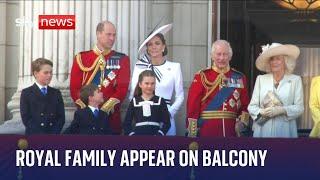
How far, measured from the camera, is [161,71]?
11.8 m

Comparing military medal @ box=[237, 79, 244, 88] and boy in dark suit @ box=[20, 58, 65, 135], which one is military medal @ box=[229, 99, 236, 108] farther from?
boy in dark suit @ box=[20, 58, 65, 135]

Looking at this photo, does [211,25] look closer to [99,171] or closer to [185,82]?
[185,82]

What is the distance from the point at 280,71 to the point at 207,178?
1.66 metres

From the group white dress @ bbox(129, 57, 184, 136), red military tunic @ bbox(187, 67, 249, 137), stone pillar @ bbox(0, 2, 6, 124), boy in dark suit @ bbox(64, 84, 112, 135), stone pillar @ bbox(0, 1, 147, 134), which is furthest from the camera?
stone pillar @ bbox(0, 2, 6, 124)

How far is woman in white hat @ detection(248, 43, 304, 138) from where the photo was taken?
11.1 m

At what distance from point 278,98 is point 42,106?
8.56 ft

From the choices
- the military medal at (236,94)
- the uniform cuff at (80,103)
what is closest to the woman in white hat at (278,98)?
the military medal at (236,94)

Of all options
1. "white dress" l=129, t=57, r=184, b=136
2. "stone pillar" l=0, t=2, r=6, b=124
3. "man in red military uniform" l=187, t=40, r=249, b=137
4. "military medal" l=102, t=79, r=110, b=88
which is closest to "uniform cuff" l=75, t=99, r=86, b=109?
"military medal" l=102, t=79, r=110, b=88

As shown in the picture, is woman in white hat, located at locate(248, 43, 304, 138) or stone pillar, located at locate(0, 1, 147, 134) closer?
woman in white hat, located at locate(248, 43, 304, 138)

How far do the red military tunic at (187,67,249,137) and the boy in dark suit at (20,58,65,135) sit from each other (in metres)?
1.48

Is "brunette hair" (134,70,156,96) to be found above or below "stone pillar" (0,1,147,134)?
below

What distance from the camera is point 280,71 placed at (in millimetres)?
11266

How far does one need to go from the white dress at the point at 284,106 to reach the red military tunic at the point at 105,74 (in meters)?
1.53
